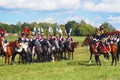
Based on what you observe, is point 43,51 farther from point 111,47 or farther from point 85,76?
point 85,76

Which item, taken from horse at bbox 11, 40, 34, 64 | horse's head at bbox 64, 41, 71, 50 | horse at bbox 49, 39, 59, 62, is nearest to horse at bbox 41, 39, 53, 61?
horse at bbox 49, 39, 59, 62

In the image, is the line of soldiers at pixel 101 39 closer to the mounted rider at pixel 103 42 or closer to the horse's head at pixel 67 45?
the mounted rider at pixel 103 42

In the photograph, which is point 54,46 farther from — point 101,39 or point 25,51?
point 101,39

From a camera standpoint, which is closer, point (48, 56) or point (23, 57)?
point (23, 57)

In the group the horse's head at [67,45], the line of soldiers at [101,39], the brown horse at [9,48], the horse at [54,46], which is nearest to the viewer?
the line of soldiers at [101,39]

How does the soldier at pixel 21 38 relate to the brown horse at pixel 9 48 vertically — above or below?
above

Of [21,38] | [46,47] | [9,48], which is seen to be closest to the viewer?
[9,48]

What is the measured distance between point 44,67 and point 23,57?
4013 millimetres

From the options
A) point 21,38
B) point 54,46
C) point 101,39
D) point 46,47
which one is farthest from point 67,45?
point 101,39

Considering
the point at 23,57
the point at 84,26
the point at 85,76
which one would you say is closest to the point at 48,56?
the point at 23,57

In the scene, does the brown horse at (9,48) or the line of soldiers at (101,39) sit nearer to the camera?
the line of soldiers at (101,39)

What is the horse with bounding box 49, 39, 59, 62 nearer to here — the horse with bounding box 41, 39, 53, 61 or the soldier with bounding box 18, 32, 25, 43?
the horse with bounding box 41, 39, 53, 61

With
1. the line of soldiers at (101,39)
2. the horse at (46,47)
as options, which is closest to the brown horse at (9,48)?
the horse at (46,47)

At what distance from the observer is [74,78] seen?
53.6ft
